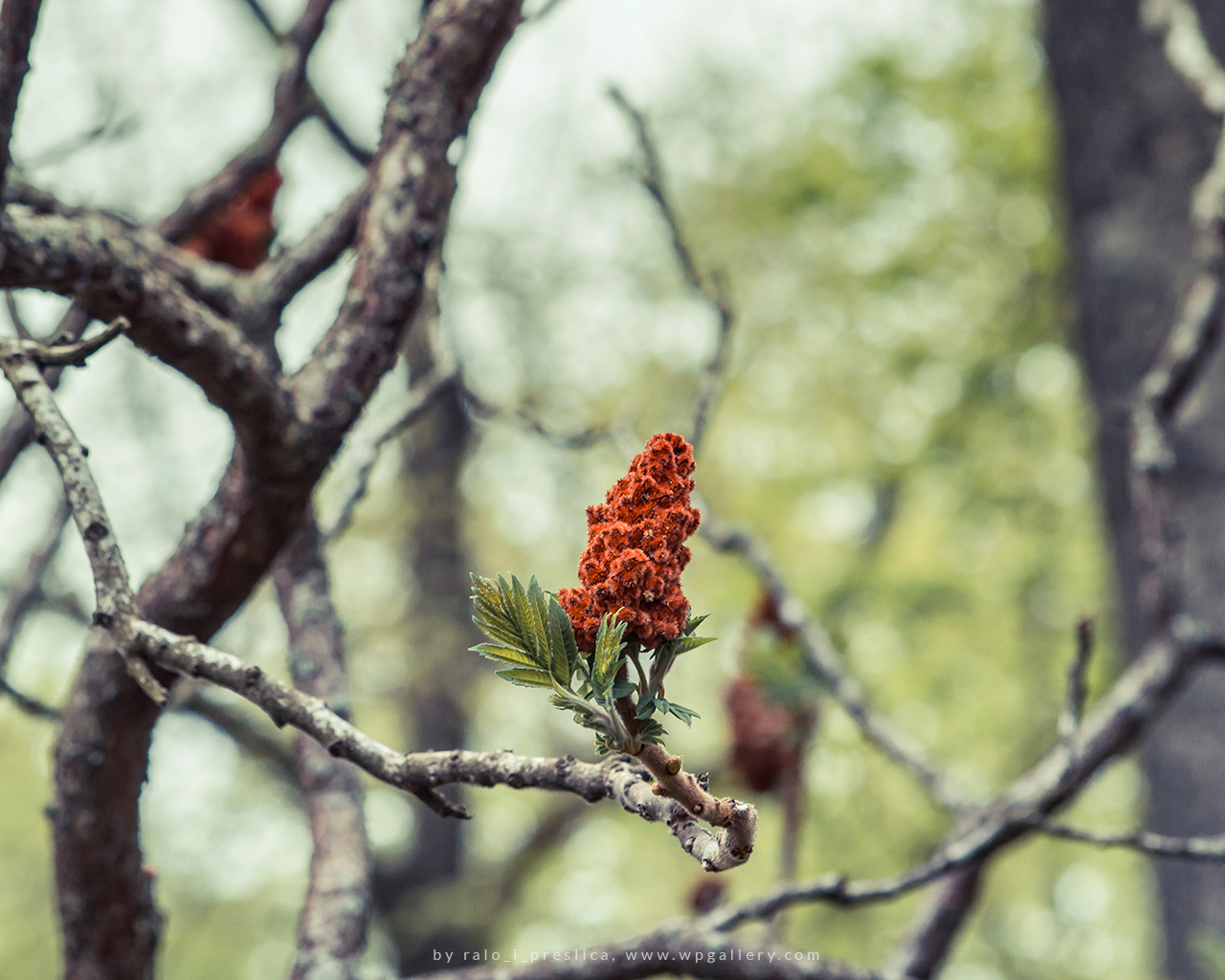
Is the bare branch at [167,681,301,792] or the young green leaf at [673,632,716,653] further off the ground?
the bare branch at [167,681,301,792]

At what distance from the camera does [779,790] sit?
12.1 feet

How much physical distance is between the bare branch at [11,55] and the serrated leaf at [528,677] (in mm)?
1028

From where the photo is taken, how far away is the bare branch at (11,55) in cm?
136

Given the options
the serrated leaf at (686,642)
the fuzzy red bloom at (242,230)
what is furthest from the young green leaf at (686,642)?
the fuzzy red bloom at (242,230)

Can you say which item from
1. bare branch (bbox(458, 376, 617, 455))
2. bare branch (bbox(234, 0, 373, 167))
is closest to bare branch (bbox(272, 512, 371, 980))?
bare branch (bbox(458, 376, 617, 455))

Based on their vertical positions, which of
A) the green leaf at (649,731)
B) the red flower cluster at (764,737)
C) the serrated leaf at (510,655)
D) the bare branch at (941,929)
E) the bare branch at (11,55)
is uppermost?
the red flower cluster at (764,737)

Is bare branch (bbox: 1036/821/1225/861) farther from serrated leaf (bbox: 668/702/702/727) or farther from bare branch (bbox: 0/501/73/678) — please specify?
bare branch (bbox: 0/501/73/678)

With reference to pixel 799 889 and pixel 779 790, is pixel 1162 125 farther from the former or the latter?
pixel 799 889

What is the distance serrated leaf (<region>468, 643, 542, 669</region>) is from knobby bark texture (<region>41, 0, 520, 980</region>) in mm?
917

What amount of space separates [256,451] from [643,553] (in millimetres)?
1030

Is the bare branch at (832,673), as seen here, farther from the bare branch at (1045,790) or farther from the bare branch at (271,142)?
the bare branch at (271,142)

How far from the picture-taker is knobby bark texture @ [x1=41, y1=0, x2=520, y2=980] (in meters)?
1.74

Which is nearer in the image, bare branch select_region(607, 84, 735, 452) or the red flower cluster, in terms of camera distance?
bare branch select_region(607, 84, 735, 452)

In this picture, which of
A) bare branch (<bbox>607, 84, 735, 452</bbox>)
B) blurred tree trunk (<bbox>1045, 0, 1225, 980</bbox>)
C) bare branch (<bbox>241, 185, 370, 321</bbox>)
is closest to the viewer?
bare branch (<bbox>241, 185, 370, 321</bbox>)
